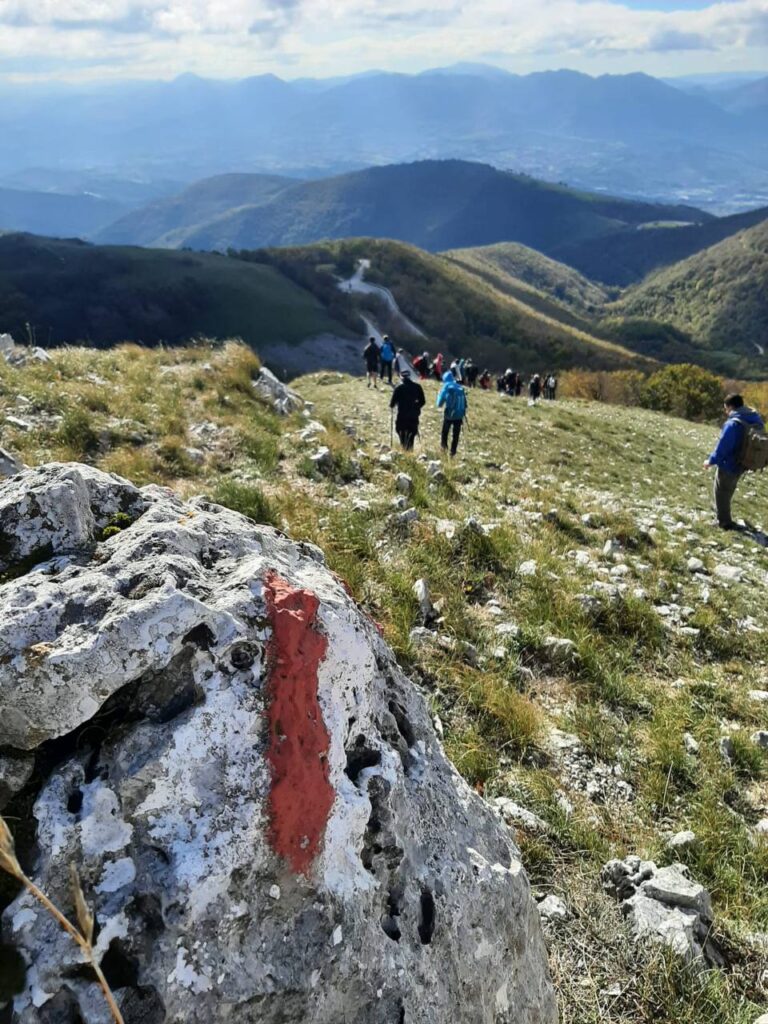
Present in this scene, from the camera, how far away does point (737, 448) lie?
11992mm

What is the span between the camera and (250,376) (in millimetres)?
16016

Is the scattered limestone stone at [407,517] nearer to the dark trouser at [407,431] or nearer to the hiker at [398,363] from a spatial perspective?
the dark trouser at [407,431]

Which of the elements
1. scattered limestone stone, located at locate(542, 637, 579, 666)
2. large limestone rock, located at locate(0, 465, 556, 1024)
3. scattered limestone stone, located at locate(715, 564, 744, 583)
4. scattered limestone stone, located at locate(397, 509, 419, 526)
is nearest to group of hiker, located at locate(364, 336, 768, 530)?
scattered limestone stone, located at locate(715, 564, 744, 583)

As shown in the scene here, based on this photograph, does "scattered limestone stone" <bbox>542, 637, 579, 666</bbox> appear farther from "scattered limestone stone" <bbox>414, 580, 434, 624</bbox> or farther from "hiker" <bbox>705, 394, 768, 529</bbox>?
"hiker" <bbox>705, 394, 768, 529</bbox>

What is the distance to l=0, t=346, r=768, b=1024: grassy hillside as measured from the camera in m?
3.87

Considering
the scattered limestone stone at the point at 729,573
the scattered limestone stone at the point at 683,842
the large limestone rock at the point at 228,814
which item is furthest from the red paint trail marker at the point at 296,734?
the scattered limestone stone at the point at 729,573

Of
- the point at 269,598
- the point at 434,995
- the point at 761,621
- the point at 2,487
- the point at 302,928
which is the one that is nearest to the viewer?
the point at 302,928

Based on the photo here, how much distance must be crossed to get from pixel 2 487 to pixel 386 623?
3.62m

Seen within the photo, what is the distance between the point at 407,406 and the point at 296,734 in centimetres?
1185

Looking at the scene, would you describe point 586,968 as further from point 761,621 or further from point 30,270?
point 30,270

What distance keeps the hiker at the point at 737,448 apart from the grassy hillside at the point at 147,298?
78164 mm

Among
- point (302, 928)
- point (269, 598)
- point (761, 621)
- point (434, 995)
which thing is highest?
point (269, 598)

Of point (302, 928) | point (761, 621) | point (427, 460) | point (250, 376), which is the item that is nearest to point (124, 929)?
point (302, 928)

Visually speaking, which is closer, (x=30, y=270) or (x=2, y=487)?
(x=2, y=487)
